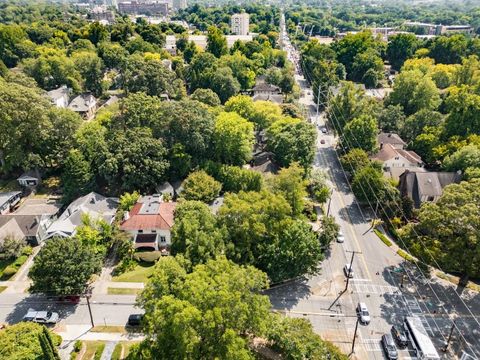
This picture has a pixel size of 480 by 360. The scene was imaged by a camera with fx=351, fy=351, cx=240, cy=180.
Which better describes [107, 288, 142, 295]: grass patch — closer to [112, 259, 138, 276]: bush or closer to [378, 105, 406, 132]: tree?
[112, 259, 138, 276]: bush

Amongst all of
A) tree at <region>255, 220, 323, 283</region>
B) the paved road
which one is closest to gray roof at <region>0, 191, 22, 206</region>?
tree at <region>255, 220, 323, 283</region>

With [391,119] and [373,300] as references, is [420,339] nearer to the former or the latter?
[373,300]

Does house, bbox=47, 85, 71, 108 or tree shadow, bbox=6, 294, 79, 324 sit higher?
house, bbox=47, 85, 71, 108

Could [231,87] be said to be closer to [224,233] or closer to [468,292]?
[224,233]

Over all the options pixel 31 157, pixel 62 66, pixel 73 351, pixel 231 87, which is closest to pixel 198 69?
pixel 231 87

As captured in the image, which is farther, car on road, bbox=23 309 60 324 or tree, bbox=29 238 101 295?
tree, bbox=29 238 101 295

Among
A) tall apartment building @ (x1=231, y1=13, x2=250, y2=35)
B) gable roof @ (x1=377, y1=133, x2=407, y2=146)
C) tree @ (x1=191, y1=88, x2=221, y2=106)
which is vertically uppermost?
tall apartment building @ (x1=231, y1=13, x2=250, y2=35)

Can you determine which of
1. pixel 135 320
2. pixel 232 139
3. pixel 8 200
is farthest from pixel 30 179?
pixel 135 320
